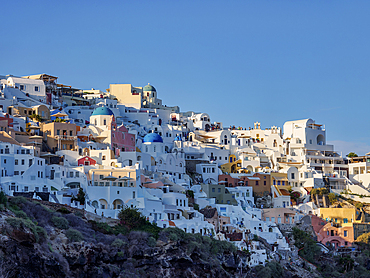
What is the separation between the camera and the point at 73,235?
57969 millimetres

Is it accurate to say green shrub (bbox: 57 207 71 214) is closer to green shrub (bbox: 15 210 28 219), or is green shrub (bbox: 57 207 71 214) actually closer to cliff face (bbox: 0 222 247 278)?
cliff face (bbox: 0 222 247 278)

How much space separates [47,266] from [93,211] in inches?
561

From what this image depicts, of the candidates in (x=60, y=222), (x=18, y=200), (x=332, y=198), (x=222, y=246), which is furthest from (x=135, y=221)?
(x=332, y=198)

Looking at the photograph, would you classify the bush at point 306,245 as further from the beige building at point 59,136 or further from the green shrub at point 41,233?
the green shrub at point 41,233

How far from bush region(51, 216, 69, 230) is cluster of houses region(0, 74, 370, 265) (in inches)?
222

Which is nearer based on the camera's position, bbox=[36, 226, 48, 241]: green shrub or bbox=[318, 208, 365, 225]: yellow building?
bbox=[36, 226, 48, 241]: green shrub

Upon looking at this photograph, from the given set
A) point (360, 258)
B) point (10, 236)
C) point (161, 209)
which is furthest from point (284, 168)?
point (10, 236)

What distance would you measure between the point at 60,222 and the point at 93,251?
4.15 metres

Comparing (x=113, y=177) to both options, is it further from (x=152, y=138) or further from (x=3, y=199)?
(x=152, y=138)

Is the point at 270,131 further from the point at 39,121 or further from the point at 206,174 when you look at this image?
the point at 39,121

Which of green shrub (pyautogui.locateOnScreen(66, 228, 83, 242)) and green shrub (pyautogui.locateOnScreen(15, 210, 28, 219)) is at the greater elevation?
green shrub (pyautogui.locateOnScreen(15, 210, 28, 219))

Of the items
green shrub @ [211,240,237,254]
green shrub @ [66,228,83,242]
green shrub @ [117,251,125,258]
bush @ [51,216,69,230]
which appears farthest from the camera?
green shrub @ [211,240,237,254]

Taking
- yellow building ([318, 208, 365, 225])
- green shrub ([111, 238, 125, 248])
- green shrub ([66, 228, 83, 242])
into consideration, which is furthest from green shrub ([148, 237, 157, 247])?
yellow building ([318, 208, 365, 225])

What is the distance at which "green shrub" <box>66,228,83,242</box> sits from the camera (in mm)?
57844
